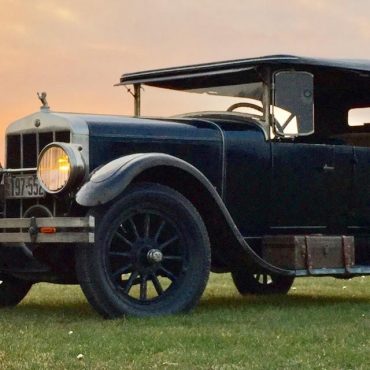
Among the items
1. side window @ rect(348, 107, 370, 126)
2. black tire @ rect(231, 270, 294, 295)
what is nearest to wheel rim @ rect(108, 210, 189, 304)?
black tire @ rect(231, 270, 294, 295)

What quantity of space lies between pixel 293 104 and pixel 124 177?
2110 millimetres

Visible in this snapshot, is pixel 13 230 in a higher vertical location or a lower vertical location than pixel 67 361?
higher

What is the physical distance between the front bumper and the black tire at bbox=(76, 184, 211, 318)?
0.16 metres

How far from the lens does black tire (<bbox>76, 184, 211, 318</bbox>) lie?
7.54 m

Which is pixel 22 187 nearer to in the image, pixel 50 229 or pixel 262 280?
pixel 50 229

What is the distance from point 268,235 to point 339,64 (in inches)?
63.4

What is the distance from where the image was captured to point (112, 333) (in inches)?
270

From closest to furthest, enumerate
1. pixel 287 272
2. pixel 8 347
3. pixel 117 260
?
pixel 8 347, pixel 117 260, pixel 287 272

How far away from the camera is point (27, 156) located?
8.49 meters

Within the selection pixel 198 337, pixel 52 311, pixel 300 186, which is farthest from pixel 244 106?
pixel 198 337

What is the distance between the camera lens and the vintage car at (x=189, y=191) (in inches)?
302

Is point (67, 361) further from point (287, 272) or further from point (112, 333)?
point (287, 272)

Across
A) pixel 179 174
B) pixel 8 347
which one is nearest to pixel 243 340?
pixel 8 347

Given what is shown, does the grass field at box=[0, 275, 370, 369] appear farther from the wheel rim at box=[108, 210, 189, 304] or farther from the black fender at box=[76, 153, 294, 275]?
the black fender at box=[76, 153, 294, 275]
